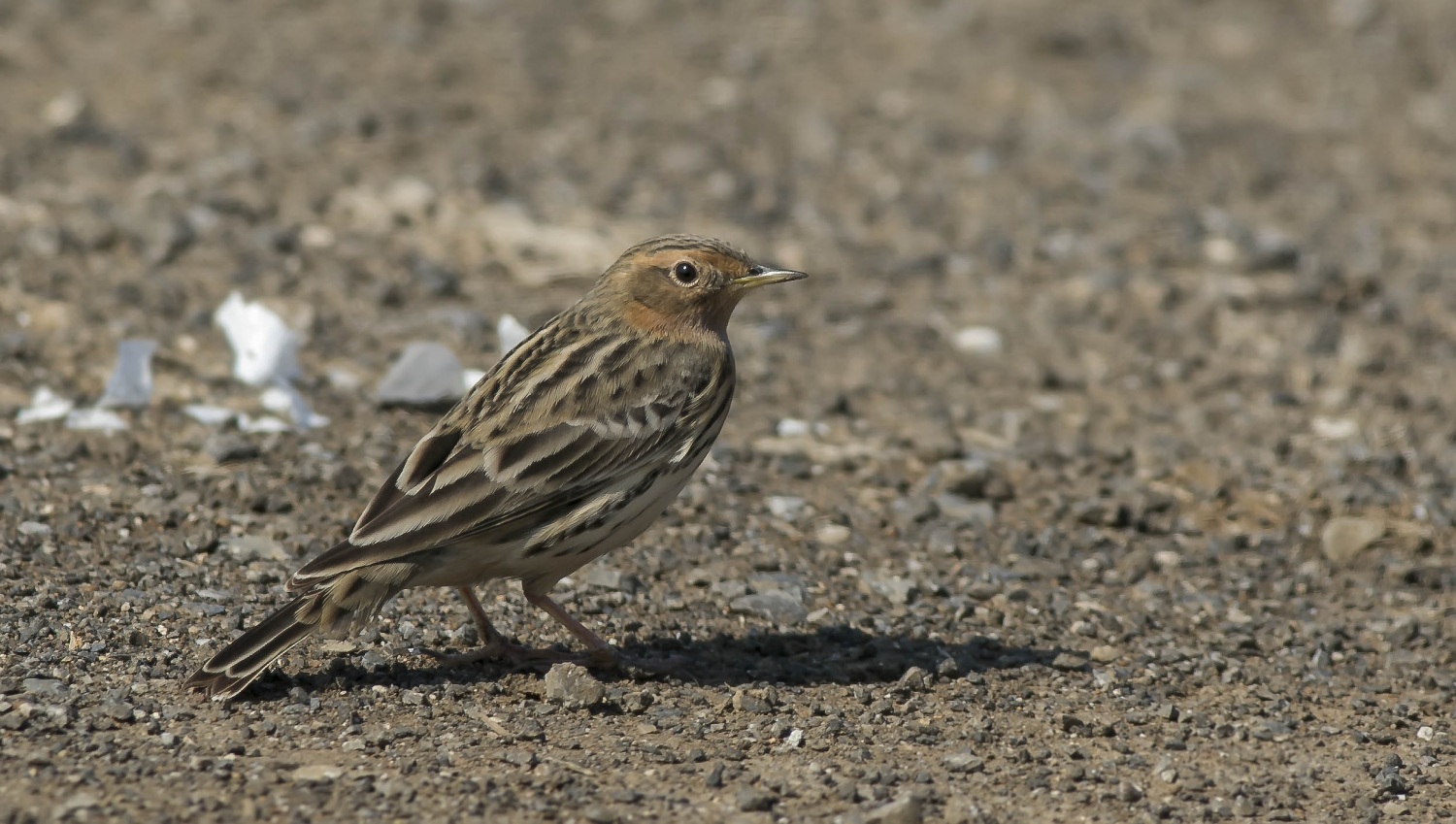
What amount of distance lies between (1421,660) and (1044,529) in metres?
1.87

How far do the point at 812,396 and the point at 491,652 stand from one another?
3.73m

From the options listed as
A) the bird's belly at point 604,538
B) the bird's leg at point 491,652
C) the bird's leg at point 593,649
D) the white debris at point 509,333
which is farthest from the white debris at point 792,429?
the bird's leg at point 491,652

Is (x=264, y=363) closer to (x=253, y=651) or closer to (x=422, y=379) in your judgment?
(x=422, y=379)

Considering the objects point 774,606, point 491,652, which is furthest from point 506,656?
point 774,606

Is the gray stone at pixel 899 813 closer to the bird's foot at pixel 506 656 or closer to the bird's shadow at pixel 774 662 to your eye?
the bird's shadow at pixel 774 662

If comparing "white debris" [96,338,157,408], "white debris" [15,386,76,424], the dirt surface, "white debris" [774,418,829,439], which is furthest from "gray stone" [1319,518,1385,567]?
"white debris" [15,386,76,424]

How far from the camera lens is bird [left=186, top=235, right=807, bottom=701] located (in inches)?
243

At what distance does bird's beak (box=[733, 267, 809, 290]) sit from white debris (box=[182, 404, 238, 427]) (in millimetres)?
2904

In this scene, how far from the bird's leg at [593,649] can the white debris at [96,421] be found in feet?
9.03

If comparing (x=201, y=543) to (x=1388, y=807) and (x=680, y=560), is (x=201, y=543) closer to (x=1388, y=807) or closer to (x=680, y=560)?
(x=680, y=560)

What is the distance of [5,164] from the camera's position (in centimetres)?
1177

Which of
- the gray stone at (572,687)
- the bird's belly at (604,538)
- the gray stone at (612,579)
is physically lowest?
the gray stone at (572,687)

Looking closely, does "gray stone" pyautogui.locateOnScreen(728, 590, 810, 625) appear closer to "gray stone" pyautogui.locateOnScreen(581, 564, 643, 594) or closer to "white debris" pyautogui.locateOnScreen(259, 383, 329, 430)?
"gray stone" pyautogui.locateOnScreen(581, 564, 643, 594)

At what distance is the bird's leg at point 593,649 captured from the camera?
682 centimetres
